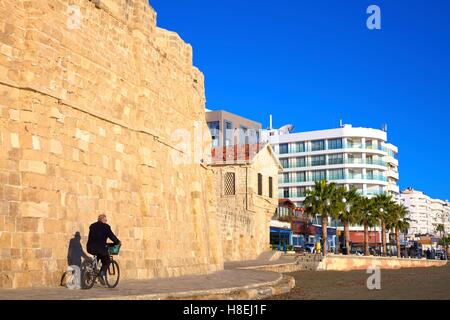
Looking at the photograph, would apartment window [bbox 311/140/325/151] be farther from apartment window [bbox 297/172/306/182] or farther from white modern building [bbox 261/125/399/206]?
apartment window [bbox 297/172/306/182]

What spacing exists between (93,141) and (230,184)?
101 feet

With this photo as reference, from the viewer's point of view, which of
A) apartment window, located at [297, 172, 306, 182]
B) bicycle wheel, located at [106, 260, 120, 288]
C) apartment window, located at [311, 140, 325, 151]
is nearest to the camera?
bicycle wheel, located at [106, 260, 120, 288]

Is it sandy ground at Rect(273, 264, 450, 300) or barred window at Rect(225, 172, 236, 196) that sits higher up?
barred window at Rect(225, 172, 236, 196)

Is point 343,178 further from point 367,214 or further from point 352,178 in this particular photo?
point 367,214

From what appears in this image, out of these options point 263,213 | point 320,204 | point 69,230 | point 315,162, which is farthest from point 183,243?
point 315,162

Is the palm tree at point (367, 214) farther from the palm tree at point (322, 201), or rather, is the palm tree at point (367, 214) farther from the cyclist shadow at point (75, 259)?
the cyclist shadow at point (75, 259)

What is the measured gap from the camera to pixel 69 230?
43.4 feet

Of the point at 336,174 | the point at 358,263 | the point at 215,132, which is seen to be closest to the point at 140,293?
the point at 358,263

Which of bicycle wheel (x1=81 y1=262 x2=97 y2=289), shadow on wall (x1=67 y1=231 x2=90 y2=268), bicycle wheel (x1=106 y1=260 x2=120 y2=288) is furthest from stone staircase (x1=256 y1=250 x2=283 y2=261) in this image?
bicycle wheel (x1=81 y1=262 x2=97 y2=289)

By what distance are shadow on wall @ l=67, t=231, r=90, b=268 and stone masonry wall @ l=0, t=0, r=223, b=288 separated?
0.62ft

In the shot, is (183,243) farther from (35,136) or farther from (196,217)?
(35,136)

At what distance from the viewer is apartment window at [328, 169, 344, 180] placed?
87.8m

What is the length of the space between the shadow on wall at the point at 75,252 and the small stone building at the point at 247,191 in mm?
25245

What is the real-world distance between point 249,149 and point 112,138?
3234 centimetres
